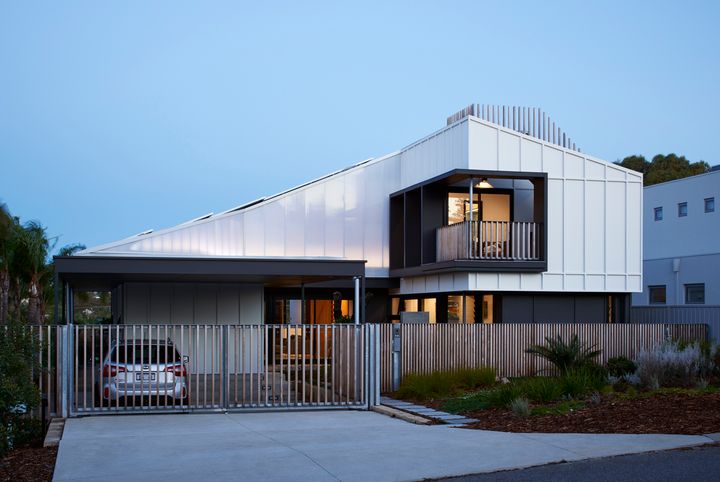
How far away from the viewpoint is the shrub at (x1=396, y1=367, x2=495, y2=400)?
18656 millimetres

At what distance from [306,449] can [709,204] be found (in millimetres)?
28197

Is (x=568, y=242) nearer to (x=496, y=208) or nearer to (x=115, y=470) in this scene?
(x=496, y=208)

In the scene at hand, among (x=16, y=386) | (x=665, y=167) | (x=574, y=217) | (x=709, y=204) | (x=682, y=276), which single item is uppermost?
(x=665, y=167)

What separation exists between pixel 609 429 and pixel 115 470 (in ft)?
22.9

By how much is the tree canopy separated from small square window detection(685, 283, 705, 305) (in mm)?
30384

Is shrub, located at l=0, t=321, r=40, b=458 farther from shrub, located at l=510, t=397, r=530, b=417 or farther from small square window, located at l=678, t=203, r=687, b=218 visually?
small square window, located at l=678, t=203, r=687, b=218

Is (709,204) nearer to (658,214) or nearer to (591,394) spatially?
(658,214)

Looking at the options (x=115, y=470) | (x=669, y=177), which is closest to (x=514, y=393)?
(x=115, y=470)

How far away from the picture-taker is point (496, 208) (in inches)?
1073

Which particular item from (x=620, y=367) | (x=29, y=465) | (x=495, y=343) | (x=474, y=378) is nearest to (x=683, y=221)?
(x=495, y=343)

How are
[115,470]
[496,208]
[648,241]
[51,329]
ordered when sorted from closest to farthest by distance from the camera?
[115,470] → [51,329] → [496,208] → [648,241]

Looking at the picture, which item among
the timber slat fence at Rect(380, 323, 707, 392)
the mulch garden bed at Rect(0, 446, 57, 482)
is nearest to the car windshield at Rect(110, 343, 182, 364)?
the mulch garden bed at Rect(0, 446, 57, 482)

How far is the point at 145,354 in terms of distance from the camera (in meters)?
16.7

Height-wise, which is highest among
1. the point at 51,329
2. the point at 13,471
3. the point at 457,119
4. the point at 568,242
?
the point at 457,119
